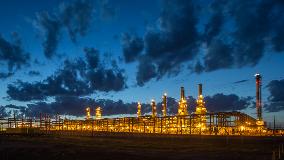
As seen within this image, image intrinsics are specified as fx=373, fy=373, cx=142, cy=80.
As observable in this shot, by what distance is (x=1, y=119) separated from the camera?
151 meters

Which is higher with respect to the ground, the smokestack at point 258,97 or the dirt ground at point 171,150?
the smokestack at point 258,97

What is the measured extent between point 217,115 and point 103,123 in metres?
59.1

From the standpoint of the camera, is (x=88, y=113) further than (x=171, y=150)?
Yes

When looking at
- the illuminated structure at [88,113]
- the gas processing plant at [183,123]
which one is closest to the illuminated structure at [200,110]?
the gas processing plant at [183,123]

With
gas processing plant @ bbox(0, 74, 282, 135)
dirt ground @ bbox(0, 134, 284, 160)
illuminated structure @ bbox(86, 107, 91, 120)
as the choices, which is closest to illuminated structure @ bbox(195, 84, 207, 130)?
gas processing plant @ bbox(0, 74, 282, 135)

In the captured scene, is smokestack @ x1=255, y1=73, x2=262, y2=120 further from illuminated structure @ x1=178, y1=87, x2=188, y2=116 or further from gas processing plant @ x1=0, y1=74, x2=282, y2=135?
illuminated structure @ x1=178, y1=87, x2=188, y2=116

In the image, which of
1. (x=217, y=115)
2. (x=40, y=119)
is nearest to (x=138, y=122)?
(x=217, y=115)

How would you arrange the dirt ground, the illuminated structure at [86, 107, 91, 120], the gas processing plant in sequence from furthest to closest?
the illuminated structure at [86, 107, 91, 120] → the gas processing plant → the dirt ground

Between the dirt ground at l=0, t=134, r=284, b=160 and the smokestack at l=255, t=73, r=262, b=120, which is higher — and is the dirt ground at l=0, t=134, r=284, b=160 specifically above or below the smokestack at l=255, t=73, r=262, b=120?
below

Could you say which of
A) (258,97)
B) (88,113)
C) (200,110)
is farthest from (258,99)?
(88,113)

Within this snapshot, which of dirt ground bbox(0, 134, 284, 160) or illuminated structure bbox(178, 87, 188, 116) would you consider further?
illuminated structure bbox(178, 87, 188, 116)

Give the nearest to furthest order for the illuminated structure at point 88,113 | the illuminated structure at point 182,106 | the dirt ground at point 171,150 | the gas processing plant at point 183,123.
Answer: the dirt ground at point 171,150 < the gas processing plant at point 183,123 < the illuminated structure at point 182,106 < the illuminated structure at point 88,113

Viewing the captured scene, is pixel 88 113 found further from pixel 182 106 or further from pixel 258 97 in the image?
pixel 258 97

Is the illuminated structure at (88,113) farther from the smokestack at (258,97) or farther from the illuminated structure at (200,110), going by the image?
the smokestack at (258,97)
